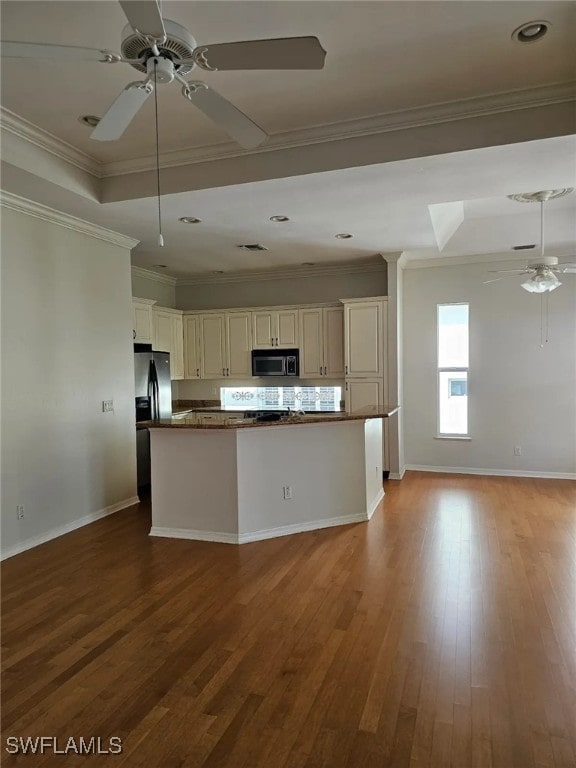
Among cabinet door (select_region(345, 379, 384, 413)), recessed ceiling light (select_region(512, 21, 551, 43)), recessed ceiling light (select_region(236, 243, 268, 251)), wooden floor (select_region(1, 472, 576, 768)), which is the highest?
recessed ceiling light (select_region(512, 21, 551, 43))

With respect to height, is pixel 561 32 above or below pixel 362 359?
above

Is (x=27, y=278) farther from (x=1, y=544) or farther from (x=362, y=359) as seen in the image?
(x=362, y=359)

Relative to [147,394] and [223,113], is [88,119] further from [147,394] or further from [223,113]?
[147,394]

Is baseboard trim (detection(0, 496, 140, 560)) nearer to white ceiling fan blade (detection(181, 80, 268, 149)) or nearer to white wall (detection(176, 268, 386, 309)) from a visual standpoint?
white wall (detection(176, 268, 386, 309))

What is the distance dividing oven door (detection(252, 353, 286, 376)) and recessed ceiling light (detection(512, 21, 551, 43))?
15.6ft

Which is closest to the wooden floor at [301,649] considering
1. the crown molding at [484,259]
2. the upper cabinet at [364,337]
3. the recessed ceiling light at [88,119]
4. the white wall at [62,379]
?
the white wall at [62,379]

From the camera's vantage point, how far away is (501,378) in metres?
6.38

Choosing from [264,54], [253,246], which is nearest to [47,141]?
[264,54]

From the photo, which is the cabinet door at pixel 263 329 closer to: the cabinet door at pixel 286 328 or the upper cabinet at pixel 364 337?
the cabinet door at pixel 286 328

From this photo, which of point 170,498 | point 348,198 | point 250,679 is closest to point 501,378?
point 348,198

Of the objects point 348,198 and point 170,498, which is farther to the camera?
point 170,498

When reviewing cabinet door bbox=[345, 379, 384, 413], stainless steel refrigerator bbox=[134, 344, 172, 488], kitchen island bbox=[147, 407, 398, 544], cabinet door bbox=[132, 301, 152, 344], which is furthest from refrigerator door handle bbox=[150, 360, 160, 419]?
cabinet door bbox=[345, 379, 384, 413]

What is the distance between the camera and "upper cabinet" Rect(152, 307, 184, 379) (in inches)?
259

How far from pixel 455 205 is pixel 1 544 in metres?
5.16
